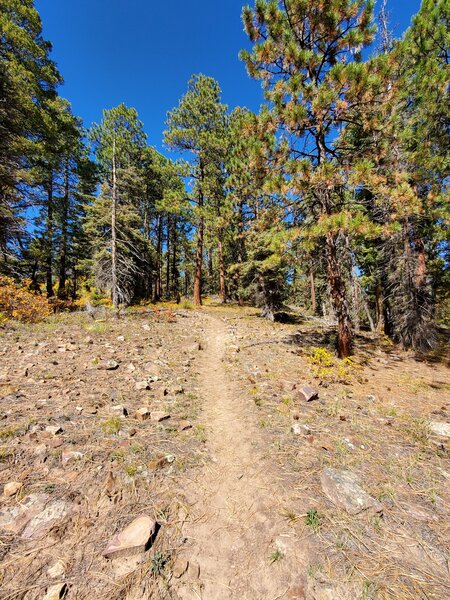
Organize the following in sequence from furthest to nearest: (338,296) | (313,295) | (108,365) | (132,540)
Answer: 1. (313,295)
2. (338,296)
3. (108,365)
4. (132,540)

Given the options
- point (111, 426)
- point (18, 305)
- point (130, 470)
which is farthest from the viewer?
point (18, 305)

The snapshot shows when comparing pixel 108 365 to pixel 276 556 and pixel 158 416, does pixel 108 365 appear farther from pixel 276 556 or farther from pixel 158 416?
pixel 276 556

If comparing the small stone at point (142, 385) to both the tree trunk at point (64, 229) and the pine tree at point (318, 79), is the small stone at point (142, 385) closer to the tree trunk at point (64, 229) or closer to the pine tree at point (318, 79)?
the pine tree at point (318, 79)

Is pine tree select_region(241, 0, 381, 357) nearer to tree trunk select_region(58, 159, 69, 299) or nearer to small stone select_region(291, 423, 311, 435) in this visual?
small stone select_region(291, 423, 311, 435)

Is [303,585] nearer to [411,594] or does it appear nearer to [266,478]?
[411,594]

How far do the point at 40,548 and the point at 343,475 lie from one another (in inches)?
121

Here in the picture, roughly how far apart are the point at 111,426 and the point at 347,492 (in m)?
3.18

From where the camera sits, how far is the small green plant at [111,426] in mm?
3699

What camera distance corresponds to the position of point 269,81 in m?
8.09

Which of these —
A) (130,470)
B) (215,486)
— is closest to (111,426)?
(130,470)

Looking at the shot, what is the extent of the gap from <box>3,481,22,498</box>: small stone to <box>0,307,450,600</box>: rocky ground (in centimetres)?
3

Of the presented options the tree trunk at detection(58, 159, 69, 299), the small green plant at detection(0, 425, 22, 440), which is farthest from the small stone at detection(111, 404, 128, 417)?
the tree trunk at detection(58, 159, 69, 299)

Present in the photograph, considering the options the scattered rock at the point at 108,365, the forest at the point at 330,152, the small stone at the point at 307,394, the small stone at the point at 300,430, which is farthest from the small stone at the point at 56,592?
the forest at the point at 330,152

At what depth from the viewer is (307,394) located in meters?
5.15
